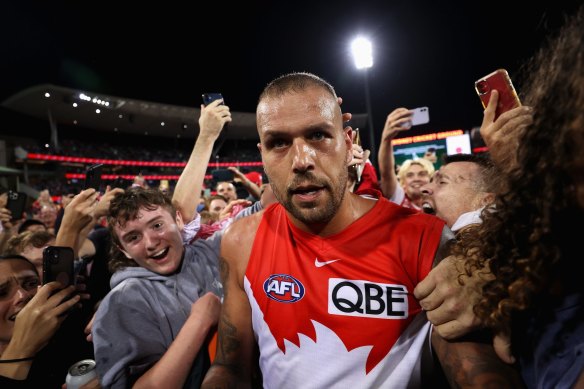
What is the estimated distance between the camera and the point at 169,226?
7.01ft

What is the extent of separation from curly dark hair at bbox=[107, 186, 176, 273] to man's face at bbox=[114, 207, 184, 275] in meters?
0.03

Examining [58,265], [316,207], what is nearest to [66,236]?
[58,265]

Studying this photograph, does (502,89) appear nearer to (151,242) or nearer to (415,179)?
(151,242)

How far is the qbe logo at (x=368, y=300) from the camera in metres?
1.37

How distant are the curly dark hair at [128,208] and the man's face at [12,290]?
0.48 m

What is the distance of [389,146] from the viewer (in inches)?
120

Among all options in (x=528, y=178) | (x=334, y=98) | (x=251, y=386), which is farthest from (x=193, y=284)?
(x=528, y=178)

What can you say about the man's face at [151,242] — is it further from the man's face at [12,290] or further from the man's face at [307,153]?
the man's face at [307,153]

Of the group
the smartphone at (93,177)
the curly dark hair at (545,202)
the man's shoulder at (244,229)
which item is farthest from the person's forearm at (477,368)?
the smartphone at (93,177)

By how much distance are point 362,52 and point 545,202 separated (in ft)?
33.2

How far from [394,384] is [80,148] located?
38554 mm

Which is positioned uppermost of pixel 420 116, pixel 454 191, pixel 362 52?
pixel 362 52

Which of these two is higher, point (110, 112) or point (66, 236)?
point (110, 112)

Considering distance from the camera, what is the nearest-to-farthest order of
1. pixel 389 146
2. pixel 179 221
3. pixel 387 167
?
pixel 179 221, pixel 389 146, pixel 387 167
